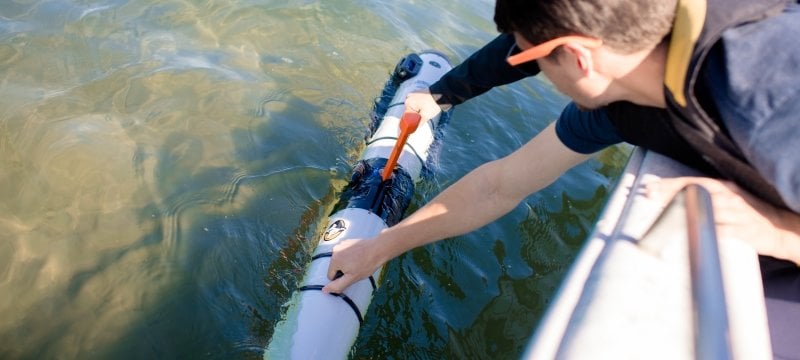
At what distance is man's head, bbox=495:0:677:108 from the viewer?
1282 mm

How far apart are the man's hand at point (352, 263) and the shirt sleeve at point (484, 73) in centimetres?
129

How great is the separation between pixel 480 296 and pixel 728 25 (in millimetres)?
2141

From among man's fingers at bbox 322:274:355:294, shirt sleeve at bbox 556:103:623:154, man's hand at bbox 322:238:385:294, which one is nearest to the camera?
shirt sleeve at bbox 556:103:623:154

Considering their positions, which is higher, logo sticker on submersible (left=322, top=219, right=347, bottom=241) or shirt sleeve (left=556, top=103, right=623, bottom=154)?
shirt sleeve (left=556, top=103, right=623, bottom=154)

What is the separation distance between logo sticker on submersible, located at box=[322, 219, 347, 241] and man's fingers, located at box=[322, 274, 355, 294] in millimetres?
405

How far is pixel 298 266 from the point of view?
2.84 meters

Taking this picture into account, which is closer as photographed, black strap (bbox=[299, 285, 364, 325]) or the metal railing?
the metal railing

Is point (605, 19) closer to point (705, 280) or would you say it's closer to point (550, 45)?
point (550, 45)

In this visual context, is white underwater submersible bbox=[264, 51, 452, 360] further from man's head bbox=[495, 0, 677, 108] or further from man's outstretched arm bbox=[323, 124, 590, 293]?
man's head bbox=[495, 0, 677, 108]

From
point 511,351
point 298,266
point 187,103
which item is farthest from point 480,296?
point 187,103

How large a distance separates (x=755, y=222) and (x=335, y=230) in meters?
1.89

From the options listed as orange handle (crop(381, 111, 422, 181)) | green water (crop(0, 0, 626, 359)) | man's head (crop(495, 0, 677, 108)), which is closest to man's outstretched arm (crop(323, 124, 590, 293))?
man's head (crop(495, 0, 677, 108))

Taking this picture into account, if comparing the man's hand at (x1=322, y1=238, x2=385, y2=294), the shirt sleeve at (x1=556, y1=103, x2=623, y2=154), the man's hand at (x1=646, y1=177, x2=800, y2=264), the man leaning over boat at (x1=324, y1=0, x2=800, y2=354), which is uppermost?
the man leaning over boat at (x1=324, y1=0, x2=800, y2=354)

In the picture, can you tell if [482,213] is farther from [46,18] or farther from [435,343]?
[46,18]
